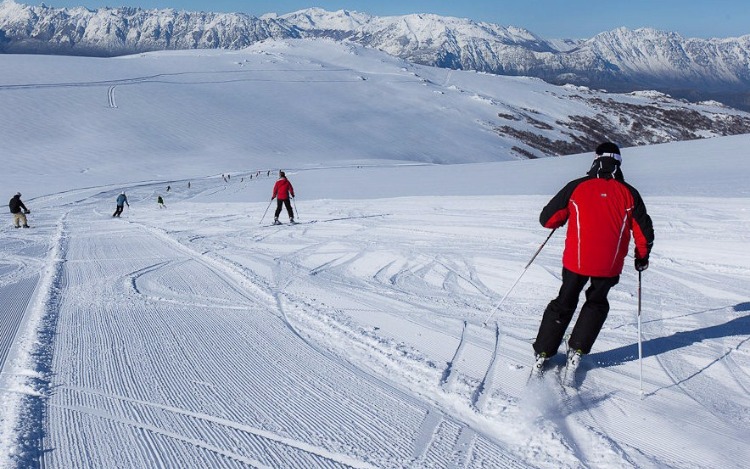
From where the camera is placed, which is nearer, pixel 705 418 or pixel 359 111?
pixel 705 418

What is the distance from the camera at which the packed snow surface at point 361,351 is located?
321cm

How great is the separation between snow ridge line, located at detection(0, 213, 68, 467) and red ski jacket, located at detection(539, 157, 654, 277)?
369cm

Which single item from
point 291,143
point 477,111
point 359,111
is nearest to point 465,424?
point 291,143

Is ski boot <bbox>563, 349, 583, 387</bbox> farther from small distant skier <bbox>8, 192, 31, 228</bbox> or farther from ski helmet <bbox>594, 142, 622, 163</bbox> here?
small distant skier <bbox>8, 192, 31, 228</bbox>

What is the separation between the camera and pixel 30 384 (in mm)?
3889

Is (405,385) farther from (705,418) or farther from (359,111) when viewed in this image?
(359,111)

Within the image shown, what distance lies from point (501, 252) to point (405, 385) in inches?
248

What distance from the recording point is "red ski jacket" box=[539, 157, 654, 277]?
4.09m

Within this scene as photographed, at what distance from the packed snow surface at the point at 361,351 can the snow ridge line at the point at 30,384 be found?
20 mm

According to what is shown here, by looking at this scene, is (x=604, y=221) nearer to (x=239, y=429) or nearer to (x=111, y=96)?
(x=239, y=429)

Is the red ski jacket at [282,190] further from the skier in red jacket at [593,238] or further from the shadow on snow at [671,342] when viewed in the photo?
the skier in red jacket at [593,238]

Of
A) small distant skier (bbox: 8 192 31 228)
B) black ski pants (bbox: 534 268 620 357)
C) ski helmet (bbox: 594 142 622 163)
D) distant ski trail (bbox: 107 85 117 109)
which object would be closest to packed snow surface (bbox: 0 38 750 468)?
black ski pants (bbox: 534 268 620 357)

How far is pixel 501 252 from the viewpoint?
32.8 feet

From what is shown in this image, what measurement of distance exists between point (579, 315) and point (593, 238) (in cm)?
62
